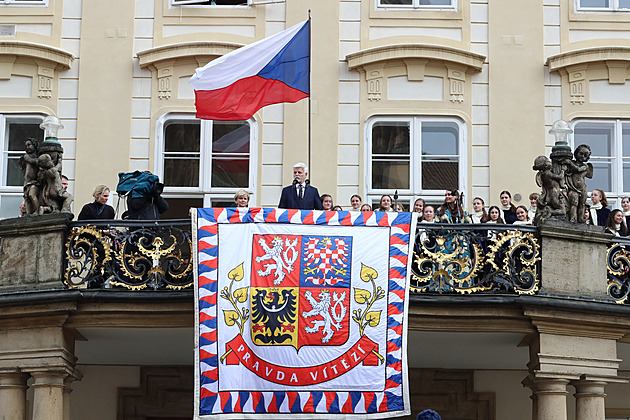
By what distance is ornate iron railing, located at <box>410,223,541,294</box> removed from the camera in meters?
16.3

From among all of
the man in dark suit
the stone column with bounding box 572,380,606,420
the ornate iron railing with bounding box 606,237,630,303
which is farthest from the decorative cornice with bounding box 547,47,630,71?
the stone column with bounding box 572,380,606,420

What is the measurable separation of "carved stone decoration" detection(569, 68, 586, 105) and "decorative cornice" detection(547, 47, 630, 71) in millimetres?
176

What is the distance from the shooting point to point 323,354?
15.9 metres

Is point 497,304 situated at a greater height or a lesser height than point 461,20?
lesser

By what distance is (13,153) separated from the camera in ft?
67.8

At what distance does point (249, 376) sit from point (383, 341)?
1614 millimetres

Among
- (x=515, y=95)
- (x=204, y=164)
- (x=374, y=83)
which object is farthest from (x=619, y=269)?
(x=204, y=164)

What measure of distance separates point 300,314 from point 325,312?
0.97ft

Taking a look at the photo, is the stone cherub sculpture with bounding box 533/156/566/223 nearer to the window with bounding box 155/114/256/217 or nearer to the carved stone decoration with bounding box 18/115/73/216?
the window with bounding box 155/114/256/217

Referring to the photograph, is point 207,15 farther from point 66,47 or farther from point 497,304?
point 497,304

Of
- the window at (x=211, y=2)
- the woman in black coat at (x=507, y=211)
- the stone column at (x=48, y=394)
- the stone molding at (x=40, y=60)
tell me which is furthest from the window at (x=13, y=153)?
the woman in black coat at (x=507, y=211)

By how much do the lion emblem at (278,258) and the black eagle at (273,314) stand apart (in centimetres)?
22

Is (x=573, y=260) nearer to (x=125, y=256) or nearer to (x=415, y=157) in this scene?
(x=415, y=157)

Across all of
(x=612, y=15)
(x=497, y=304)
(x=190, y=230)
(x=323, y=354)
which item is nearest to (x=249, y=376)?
(x=323, y=354)
